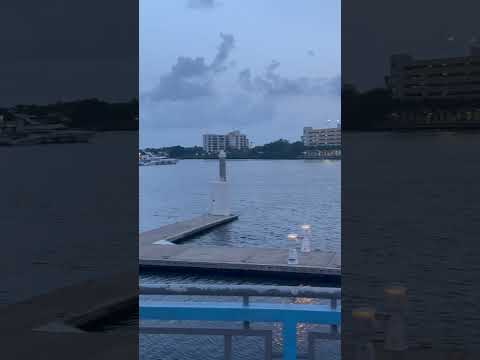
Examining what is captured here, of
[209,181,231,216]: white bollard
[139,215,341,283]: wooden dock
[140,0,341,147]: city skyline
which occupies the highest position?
[140,0,341,147]: city skyline

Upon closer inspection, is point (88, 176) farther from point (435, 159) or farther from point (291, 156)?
point (291, 156)

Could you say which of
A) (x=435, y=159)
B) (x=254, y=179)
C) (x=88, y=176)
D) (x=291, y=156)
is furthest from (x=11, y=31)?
(x=254, y=179)

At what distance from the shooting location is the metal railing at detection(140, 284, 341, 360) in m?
2.08

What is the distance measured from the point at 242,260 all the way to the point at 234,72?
22973mm

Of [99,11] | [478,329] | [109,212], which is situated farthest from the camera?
[109,212]

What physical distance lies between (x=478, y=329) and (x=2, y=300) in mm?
1810

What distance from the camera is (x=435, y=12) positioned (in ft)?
6.08

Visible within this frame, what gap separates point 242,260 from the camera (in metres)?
11.3

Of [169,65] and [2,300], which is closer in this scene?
[2,300]

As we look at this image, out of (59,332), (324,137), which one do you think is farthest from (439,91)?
(324,137)

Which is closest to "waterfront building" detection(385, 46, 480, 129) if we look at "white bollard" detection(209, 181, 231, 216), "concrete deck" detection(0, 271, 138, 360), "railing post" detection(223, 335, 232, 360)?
"railing post" detection(223, 335, 232, 360)

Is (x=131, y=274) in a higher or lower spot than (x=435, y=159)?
lower

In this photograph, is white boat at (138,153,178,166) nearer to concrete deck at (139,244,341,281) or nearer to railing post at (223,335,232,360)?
concrete deck at (139,244,341,281)

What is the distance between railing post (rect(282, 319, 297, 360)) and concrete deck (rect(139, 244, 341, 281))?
8.44 metres
